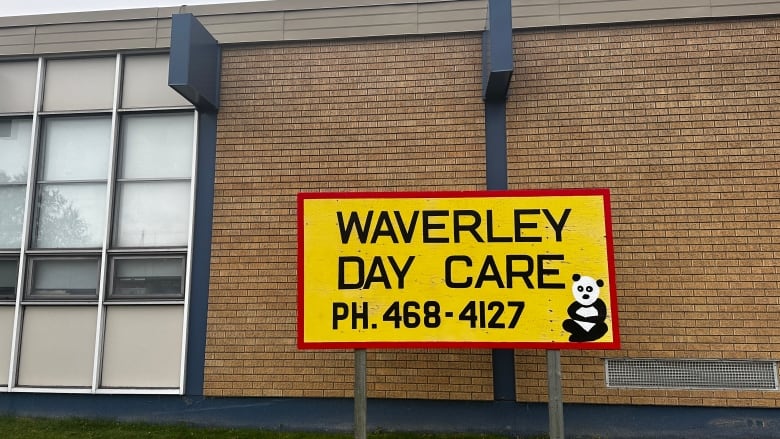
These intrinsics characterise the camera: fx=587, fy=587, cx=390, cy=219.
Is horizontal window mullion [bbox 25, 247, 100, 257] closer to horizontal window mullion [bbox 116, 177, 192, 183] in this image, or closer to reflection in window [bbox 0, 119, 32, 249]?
reflection in window [bbox 0, 119, 32, 249]

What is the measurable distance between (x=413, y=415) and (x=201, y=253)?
3.37 m

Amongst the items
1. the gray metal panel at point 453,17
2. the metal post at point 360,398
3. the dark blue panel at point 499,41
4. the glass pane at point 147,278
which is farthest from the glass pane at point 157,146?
the dark blue panel at point 499,41

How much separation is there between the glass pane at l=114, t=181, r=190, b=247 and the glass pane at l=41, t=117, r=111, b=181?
549 millimetres

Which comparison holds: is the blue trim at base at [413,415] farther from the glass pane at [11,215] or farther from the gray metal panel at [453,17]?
the gray metal panel at [453,17]

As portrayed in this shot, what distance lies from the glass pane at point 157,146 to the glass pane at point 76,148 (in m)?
0.31

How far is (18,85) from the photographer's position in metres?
8.37

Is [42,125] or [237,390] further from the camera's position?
[42,125]

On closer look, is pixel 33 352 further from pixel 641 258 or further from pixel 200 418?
pixel 641 258

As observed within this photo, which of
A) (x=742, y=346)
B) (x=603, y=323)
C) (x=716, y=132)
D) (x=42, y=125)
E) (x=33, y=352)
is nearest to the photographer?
(x=603, y=323)

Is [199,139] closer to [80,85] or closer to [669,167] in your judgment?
[80,85]

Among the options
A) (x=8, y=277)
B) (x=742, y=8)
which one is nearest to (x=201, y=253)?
(x=8, y=277)

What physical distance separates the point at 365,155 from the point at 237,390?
337cm

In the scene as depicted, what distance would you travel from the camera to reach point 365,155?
300 inches

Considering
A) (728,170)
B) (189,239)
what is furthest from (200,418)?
(728,170)
